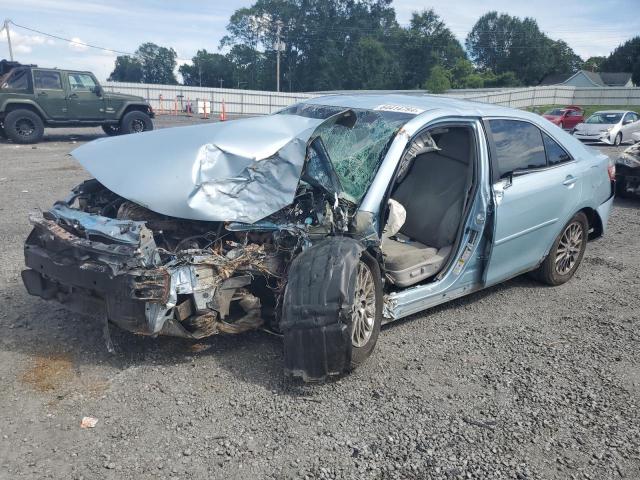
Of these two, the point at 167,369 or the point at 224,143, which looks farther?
the point at 224,143

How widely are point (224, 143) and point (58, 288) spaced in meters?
1.47

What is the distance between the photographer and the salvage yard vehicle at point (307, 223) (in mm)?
3197

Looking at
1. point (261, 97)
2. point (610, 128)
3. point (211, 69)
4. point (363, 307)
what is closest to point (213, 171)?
point (363, 307)

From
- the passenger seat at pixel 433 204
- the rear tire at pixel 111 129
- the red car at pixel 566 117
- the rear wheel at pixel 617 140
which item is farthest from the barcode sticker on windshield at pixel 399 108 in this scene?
the red car at pixel 566 117

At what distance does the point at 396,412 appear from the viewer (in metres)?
3.11

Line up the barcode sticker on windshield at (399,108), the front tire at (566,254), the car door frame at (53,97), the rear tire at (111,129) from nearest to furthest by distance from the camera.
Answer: the barcode sticker on windshield at (399,108) < the front tire at (566,254) < the car door frame at (53,97) < the rear tire at (111,129)

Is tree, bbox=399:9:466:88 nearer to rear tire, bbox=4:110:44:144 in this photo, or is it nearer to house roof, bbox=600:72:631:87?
house roof, bbox=600:72:631:87

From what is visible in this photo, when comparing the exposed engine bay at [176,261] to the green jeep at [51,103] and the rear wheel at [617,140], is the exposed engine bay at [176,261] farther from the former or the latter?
the rear wheel at [617,140]

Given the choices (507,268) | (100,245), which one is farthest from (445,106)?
(100,245)

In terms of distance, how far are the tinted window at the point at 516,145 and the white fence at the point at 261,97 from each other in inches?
1083

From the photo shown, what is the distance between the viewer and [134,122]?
1659 centimetres

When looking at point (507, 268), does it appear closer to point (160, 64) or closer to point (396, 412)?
point (396, 412)

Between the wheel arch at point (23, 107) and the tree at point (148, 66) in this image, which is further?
the tree at point (148, 66)

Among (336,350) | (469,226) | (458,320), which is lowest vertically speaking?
(458,320)
